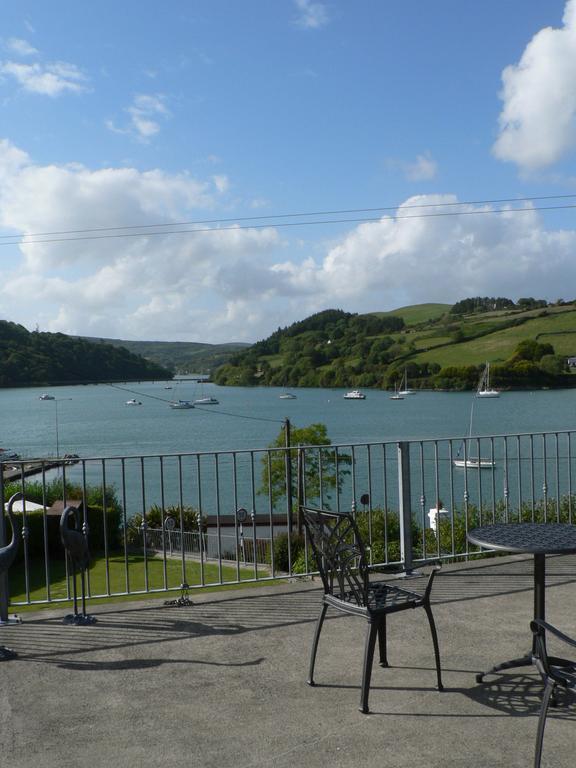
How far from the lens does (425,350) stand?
3462 inches

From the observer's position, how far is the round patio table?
340cm

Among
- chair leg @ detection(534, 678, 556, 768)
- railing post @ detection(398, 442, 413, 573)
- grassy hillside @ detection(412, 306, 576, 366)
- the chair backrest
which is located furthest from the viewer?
grassy hillside @ detection(412, 306, 576, 366)

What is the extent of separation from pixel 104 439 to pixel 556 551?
212 feet

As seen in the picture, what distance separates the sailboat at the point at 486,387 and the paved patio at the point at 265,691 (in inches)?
2848

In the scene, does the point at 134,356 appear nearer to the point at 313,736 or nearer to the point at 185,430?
the point at 185,430

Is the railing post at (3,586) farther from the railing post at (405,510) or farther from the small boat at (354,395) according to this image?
the small boat at (354,395)

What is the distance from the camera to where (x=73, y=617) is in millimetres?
4750

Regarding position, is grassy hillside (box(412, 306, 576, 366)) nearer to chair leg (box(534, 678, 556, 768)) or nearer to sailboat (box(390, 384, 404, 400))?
sailboat (box(390, 384, 404, 400))

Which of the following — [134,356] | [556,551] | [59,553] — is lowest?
[59,553]

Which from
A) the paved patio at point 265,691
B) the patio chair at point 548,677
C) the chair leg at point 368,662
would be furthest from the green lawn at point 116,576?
the patio chair at point 548,677

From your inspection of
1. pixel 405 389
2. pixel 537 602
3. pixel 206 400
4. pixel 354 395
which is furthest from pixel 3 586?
pixel 206 400

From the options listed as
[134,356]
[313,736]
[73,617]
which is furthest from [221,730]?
[134,356]

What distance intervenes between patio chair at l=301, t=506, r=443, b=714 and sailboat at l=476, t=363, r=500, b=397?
7335 cm

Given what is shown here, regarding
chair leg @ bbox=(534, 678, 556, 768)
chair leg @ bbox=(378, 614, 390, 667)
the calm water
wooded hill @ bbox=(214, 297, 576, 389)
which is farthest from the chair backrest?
wooded hill @ bbox=(214, 297, 576, 389)
